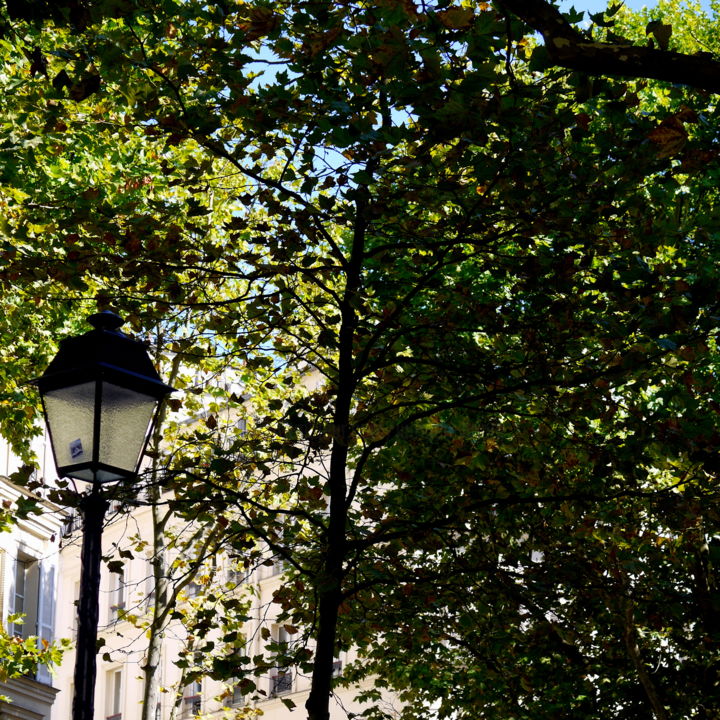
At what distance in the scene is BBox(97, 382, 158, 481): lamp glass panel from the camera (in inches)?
216

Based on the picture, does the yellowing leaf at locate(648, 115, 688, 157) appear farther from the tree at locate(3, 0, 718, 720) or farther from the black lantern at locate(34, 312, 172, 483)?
the black lantern at locate(34, 312, 172, 483)

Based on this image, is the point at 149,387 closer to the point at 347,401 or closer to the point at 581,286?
the point at 347,401

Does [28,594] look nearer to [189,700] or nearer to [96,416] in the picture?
[189,700]

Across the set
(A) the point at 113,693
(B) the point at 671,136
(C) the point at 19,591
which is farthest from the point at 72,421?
(A) the point at 113,693

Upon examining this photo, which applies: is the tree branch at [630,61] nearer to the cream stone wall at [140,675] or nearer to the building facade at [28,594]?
the building facade at [28,594]

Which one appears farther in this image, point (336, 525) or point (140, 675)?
point (140, 675)

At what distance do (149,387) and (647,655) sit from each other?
1142 cm

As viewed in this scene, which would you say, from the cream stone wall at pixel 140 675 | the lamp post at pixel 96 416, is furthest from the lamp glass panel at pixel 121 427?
the cream stone wall at pixel 140 675

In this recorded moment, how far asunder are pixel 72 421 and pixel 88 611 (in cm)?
96

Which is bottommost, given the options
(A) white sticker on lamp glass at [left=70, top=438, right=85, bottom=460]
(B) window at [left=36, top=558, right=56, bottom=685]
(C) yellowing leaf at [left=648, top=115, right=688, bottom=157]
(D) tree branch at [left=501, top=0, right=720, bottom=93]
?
(A) white sticker on lamp glass at [left=70, top=438, right=85, bottom=460]

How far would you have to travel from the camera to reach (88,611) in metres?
5.28

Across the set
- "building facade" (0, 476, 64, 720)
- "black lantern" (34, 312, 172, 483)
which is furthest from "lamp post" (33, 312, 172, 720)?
"building facade" (0, 476, 64, 720)

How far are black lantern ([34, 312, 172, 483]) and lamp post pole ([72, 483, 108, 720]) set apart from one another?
0.55 feet

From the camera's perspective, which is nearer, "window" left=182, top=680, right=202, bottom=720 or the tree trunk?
the tree trunk
